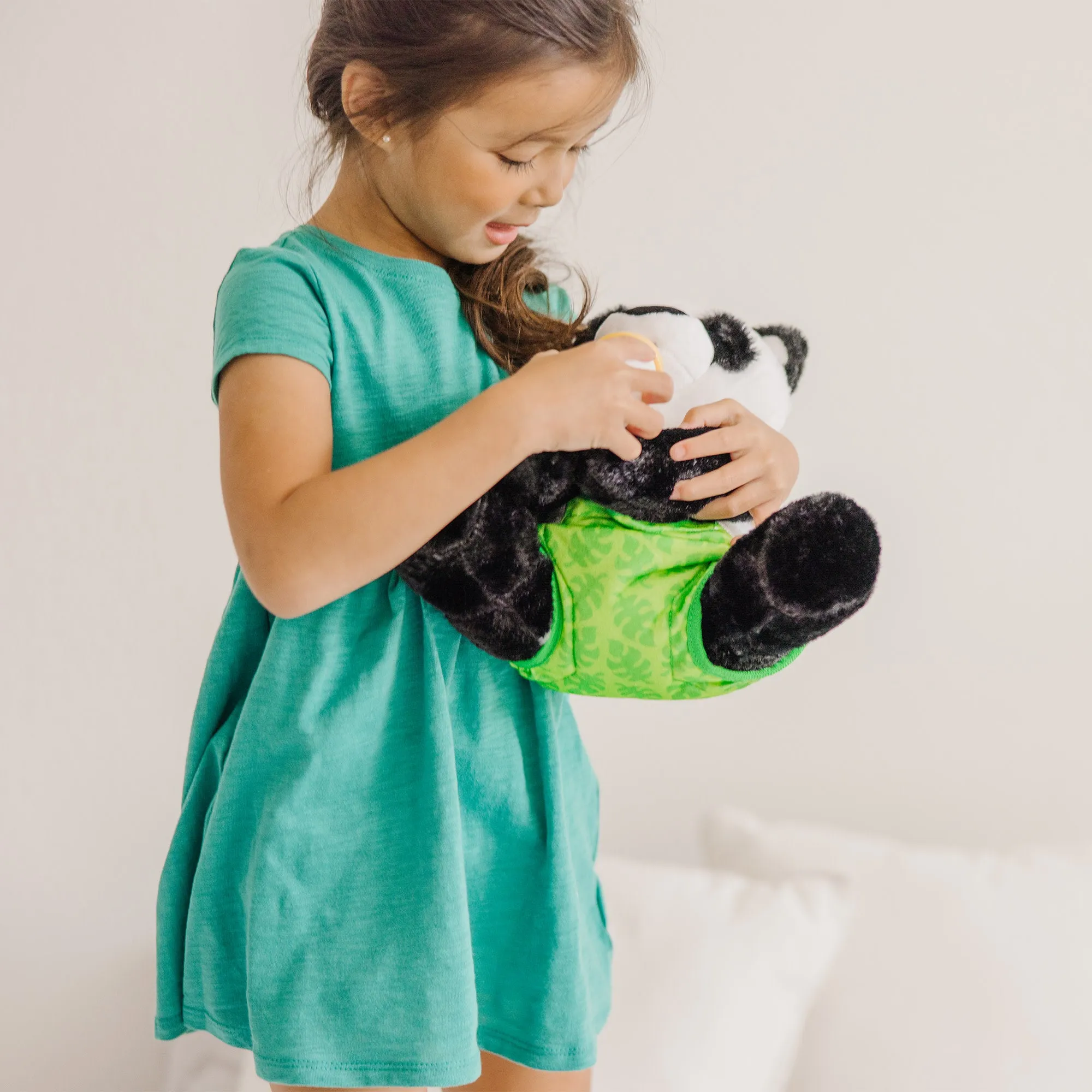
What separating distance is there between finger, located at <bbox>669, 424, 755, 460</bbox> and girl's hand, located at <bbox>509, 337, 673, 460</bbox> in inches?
0.8

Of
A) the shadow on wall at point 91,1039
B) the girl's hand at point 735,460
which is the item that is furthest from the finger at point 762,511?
the shadow on wall at point 91,1039

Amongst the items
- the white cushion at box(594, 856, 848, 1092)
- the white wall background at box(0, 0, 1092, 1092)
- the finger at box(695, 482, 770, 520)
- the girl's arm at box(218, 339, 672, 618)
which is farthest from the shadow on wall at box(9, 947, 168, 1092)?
the finger at box(695, 482, 770, 520)

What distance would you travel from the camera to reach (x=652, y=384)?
0.67 metres

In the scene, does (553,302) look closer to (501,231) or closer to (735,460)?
(501,231)

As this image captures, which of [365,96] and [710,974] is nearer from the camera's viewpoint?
[365,96]

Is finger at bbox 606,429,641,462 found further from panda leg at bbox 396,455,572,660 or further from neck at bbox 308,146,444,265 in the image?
neck at bbox 308,146,444,265

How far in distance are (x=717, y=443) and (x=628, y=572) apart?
93 mm

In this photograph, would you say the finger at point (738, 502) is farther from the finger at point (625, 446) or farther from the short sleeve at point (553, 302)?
the short sleeve at point (553, 302)

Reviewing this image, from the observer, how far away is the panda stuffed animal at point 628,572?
2.14 feet

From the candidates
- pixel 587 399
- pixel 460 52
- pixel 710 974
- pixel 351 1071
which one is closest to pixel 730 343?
pixel 587 399

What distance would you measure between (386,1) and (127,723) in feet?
2.80

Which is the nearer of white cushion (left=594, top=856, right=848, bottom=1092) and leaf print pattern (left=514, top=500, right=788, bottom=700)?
leaf print pattern (left=514, top=500, right=788, bottom=700)

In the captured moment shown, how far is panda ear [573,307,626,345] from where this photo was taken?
2.45ft

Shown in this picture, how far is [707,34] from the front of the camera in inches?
46.0
